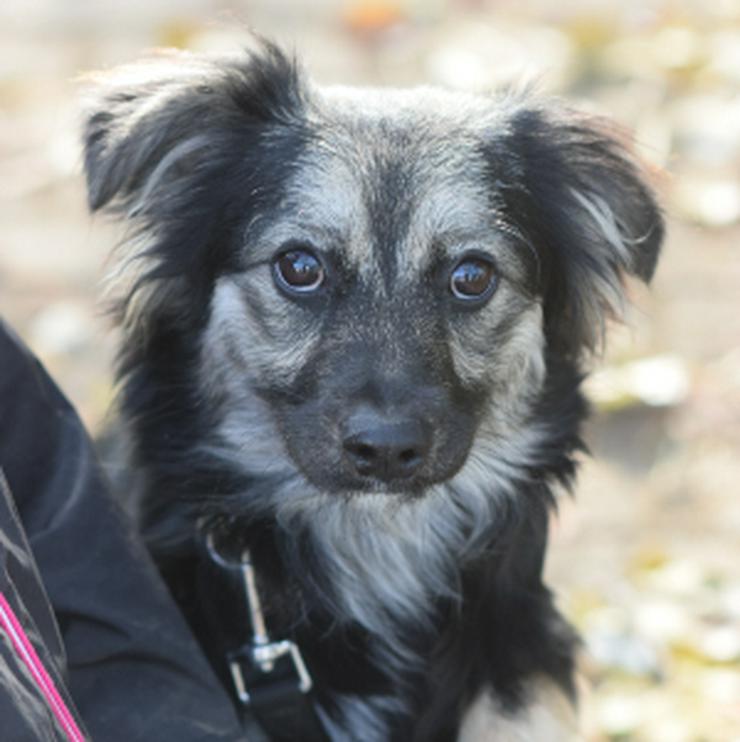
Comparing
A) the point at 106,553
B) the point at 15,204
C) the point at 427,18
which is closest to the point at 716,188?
the point at 427,18

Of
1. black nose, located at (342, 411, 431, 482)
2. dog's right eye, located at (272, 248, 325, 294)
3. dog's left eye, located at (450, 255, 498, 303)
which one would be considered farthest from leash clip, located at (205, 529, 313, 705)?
dog's left eye, located at (450, 255, 498, 303)

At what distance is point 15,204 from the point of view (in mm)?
5531

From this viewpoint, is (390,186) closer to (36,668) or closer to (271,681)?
(271,681)

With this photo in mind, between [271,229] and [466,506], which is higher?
[271,229]

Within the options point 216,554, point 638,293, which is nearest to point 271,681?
point 216,554

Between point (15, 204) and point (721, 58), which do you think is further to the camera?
point (721, 58)

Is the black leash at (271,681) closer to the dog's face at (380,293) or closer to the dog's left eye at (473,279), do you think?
the dog's face at (380,293)

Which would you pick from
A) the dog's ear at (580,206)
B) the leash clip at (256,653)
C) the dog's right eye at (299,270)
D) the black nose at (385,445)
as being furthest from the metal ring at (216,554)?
the dog's ear at (580,206)

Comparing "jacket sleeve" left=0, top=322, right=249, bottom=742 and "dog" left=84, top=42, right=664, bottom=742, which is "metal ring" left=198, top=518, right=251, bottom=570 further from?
"jacket sleeve" left=0, top=322, right=249, bottom=742

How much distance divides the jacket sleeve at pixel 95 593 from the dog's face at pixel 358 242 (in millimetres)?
489

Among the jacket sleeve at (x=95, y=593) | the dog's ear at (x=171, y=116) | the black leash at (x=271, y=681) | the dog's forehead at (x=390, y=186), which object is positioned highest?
the dog's ear at (x=171, y=116)

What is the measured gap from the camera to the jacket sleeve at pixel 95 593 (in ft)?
7.66

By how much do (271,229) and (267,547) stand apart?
64cm

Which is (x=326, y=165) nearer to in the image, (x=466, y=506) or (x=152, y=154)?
(x=152, y=154)
